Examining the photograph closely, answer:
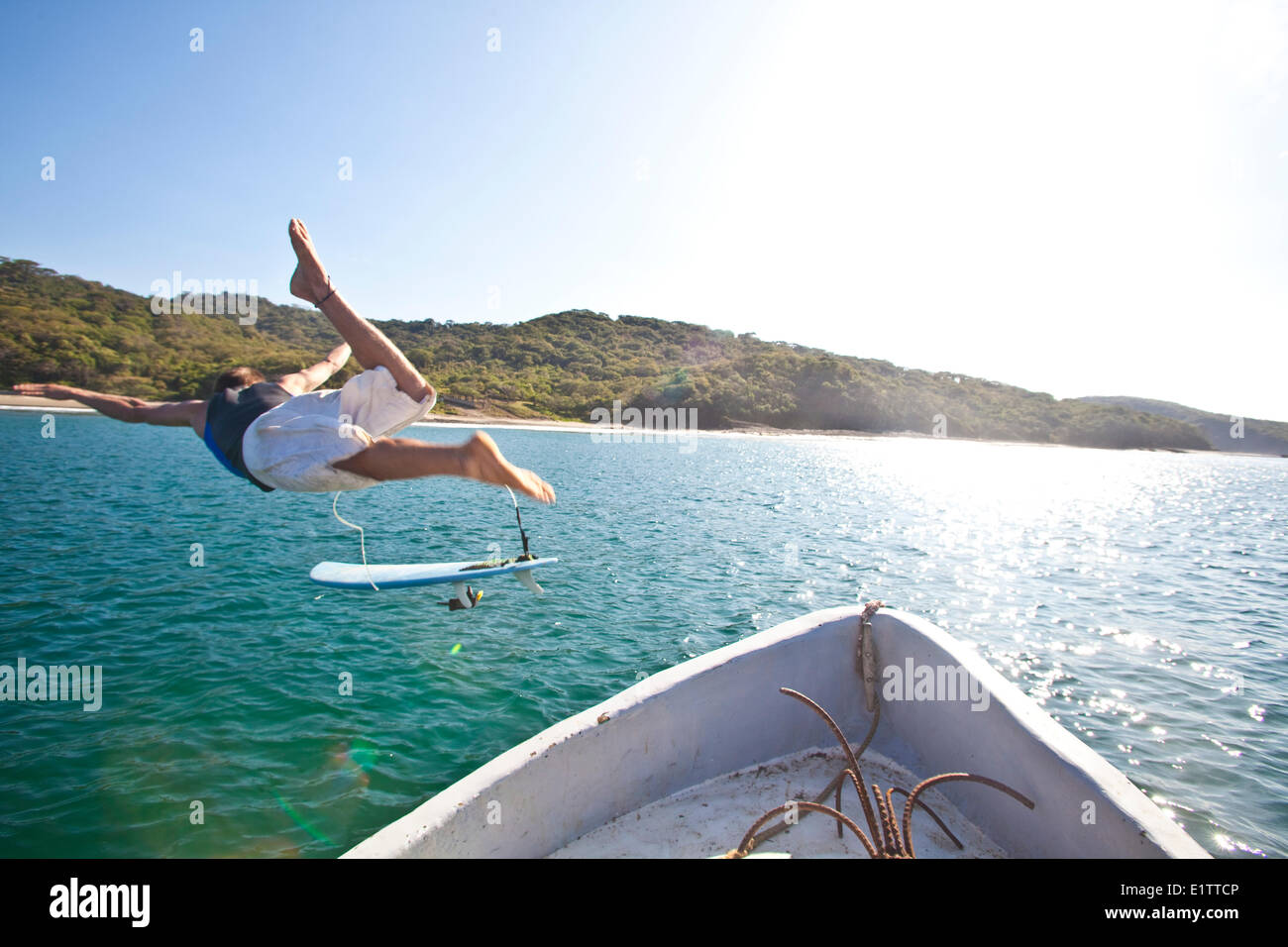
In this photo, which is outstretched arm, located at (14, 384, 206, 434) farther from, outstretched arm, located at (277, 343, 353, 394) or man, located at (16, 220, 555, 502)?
outstretched arm, located at (277, 343, 353, 394)

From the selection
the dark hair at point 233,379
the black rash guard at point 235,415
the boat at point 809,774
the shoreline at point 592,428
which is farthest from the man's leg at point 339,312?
the shoreline at point 592,428

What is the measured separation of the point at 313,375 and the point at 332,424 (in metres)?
1.51

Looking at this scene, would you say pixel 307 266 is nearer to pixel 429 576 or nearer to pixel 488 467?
pixel 488 467

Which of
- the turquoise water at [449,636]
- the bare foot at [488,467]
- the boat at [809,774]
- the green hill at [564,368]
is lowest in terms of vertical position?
the turquoise water at [449,636]

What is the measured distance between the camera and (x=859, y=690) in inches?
218

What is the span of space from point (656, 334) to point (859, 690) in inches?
6729

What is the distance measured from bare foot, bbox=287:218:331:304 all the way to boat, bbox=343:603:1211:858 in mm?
3475

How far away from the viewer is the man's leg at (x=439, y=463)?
12.9 ft

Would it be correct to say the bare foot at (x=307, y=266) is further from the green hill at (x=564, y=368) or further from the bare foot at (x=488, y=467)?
the green hill at (x=564, y=368)

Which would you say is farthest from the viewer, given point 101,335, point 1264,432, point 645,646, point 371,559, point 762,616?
point 1264,432

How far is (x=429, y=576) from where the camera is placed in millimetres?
8484

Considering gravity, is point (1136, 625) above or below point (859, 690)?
below
